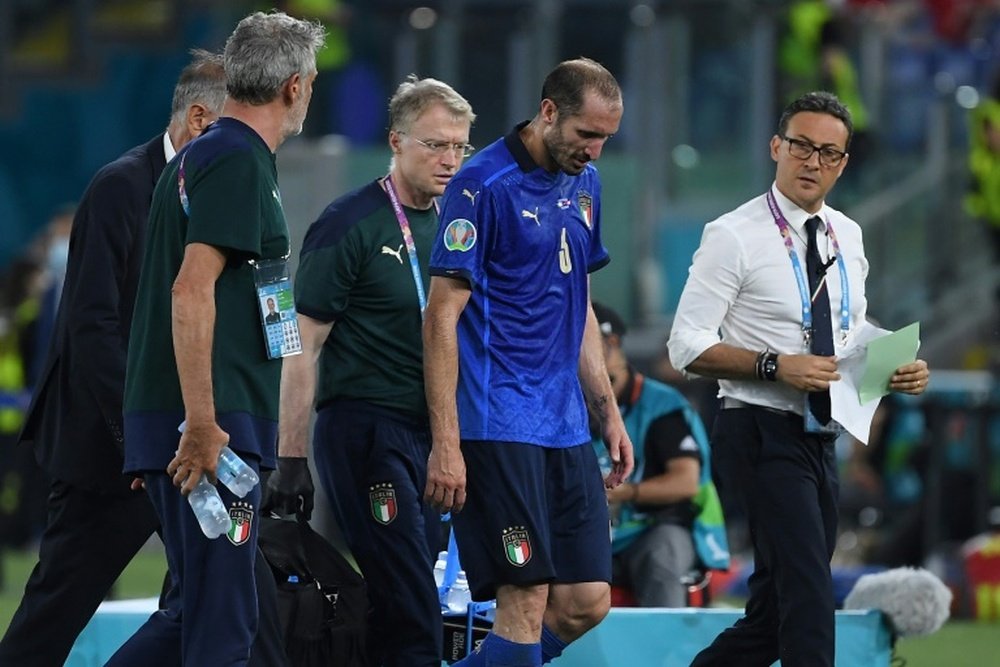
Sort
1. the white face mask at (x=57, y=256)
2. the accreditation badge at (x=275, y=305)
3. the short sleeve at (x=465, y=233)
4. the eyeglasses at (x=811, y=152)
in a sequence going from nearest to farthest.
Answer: the accreditation badge at (x=275, y=305), the short sleeve at (x=465, y=233), the eyeglasses at (x=811, y=152), the white face mask at (x=57, y=256)

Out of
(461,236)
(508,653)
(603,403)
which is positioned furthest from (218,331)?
(603,403)

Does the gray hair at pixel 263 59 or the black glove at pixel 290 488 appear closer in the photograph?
the gray hair at pixel 263 59

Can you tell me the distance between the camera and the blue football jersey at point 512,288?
270 inches

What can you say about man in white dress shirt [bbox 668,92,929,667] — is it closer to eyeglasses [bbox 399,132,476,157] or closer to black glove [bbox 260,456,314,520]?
eyeglasses [bbox 399,132,476,157]

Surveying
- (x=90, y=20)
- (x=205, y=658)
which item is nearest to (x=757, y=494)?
(x=205, y=658)

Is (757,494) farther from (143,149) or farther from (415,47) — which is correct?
(415,47)

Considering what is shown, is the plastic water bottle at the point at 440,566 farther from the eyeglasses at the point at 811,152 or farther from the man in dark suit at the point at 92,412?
the eyeglasses at the point at 811,152

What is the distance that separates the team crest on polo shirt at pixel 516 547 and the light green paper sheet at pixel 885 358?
1248mm

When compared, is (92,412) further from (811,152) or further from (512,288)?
(811,152)

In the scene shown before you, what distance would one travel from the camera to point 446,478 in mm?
6676

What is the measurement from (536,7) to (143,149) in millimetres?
9818

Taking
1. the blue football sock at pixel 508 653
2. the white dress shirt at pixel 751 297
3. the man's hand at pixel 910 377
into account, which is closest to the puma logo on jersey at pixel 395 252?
the white dress shirt at pixel 751 297

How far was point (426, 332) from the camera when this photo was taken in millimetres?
6789

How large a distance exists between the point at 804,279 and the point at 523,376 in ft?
3.55
